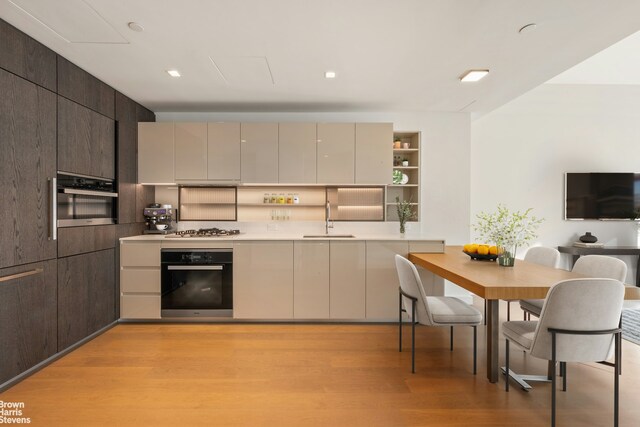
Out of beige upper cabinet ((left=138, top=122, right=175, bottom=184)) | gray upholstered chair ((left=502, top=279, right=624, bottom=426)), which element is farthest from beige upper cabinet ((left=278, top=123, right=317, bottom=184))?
gray upholstered chair ((left=502, top=279, right=624, bottom=426))

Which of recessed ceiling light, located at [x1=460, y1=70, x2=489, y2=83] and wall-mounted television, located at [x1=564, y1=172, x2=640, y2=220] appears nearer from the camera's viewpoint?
recessed ceiling light, located at [x1=460, y1=70, x2=489, y2=83]

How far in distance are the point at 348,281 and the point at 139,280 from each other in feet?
7.50

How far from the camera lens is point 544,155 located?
488 centimetres

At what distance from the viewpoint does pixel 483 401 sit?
6.90 feet

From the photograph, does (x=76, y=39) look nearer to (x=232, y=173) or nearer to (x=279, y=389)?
(x=232, y=173)

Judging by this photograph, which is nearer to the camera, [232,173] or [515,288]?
[515,288]

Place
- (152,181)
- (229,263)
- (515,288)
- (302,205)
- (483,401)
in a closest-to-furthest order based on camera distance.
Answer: (515,288) < (483,401) < (229,263) < (152,181) < (302,205)

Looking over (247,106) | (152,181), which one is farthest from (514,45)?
(152,181)

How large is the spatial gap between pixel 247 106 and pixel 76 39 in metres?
1.81

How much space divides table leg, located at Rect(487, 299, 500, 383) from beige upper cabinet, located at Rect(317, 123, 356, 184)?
6.92ft

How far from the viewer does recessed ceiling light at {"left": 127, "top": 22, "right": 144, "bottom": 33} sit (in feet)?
7.25

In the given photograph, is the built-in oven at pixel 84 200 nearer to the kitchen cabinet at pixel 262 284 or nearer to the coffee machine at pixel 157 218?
the coffee machine at pixel 157 218

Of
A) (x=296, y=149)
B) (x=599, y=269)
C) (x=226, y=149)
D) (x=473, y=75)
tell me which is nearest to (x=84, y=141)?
(x=226, y=149)

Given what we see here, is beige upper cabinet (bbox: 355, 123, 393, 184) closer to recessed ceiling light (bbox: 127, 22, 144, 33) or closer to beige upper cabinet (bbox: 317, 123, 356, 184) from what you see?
beige upper cabinet (bbox: 317, 123, 356, 184)
